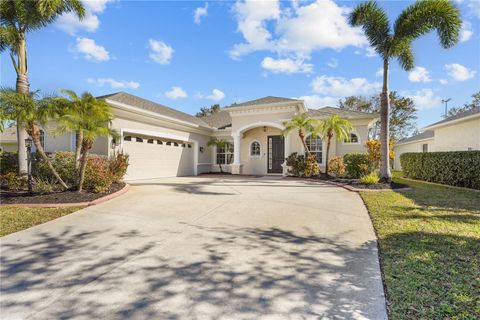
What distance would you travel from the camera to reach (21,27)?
9625mm

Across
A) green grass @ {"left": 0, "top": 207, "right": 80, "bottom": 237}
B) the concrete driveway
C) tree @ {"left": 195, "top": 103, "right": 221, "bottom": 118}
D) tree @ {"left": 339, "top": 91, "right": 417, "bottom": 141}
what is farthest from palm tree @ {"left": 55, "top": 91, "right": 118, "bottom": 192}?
tree @ {"left": 195, "top": 103, "right": 221, "bottom": 118}

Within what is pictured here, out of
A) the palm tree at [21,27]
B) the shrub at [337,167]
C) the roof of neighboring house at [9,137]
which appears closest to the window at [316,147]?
the shrub at [337,167]

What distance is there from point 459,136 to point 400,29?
833 centimetres

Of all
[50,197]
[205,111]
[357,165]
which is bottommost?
[50,197]

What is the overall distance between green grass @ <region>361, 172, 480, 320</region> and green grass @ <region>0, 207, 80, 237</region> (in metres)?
6.64

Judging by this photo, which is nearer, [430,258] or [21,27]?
[430,258]

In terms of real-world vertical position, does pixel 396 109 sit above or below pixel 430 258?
above

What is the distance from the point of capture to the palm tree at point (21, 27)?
9.18 m

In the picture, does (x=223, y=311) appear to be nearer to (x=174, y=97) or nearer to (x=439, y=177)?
(x=439, y=177)

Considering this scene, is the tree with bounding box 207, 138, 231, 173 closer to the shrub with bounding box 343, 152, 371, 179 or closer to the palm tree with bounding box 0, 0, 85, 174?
the shrub with bounding box 343, 152, 371, 179

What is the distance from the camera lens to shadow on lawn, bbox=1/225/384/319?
2473 millimetres

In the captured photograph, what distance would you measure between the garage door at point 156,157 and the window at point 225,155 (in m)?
2.65

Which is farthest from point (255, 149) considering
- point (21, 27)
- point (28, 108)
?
point (21, 27)

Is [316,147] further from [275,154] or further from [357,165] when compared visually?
[357,165]
